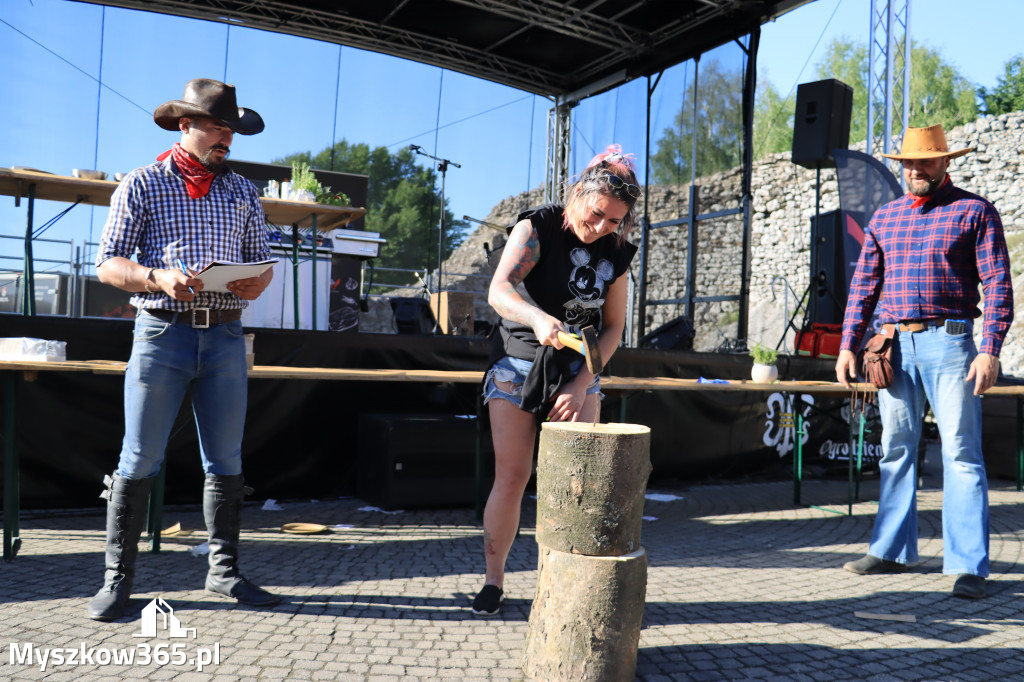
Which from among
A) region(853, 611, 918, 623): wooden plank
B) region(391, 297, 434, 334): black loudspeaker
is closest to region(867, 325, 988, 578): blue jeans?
region(853, 611, 918, 623): wooden plank

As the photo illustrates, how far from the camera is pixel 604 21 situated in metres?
10.1

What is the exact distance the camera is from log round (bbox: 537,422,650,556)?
216 centimetres

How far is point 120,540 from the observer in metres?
2.64

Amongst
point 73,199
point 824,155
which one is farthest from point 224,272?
point 824,155

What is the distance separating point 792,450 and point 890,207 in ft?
13.4

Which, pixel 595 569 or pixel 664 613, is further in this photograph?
pixel 664 613

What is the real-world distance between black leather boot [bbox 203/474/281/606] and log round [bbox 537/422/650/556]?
4.43 ft

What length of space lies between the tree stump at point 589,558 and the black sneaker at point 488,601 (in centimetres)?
55

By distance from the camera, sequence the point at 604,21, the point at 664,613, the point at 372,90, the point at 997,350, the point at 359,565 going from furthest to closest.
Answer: the point at 372,90
the point at 604,21
the point at 359,565
the point at 997,350
the point at 664,613

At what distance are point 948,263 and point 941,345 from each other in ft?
1.24

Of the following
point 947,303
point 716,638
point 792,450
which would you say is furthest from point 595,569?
point 792,450

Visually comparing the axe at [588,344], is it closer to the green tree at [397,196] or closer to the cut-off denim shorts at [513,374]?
the cut-off denim shorts at [513,374]

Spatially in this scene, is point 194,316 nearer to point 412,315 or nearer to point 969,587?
point 969,587

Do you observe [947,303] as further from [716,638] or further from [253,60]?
[253,60]
